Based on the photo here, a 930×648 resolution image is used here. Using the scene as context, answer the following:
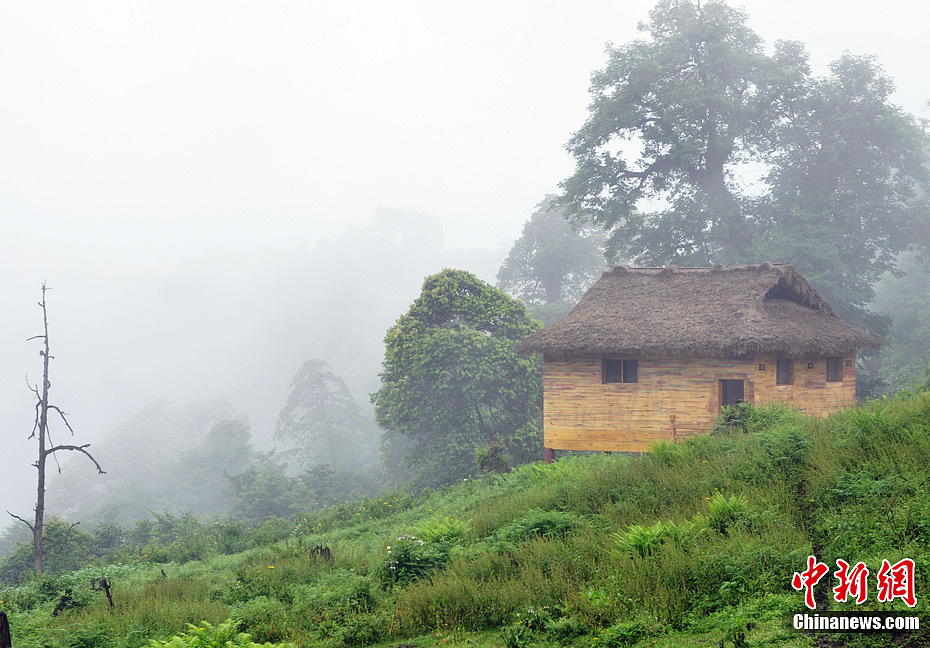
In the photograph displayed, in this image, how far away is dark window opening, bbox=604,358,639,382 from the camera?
18.8 meters

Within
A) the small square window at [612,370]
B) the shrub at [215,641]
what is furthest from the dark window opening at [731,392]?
the shrub at [215,641]

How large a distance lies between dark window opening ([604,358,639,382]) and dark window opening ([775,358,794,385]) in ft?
12.7

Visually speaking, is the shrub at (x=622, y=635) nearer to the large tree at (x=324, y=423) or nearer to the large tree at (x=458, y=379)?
the large tree at (x=458, y=379)

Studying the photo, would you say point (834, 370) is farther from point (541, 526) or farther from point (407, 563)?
point (407, 563)

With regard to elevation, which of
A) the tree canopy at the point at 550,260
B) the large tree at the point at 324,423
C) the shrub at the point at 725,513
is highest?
the tree canopy at the point at 550,260

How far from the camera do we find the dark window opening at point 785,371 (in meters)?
18.3

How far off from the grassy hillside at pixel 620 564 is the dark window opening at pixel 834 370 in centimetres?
890

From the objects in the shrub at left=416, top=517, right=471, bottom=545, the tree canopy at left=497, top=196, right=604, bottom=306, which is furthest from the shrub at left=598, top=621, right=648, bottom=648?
the tree canopy at left=497, top=196, right=604, bottom=306

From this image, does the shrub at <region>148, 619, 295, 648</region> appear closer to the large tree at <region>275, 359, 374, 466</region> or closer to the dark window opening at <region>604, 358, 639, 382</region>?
the dark window opening at <region>604, 358, 639, 382</region>

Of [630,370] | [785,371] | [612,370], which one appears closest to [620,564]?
[630,370]

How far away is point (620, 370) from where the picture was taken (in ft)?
62.6

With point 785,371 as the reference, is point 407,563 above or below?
below

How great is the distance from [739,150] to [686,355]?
67.2ft

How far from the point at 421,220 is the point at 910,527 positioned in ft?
503
